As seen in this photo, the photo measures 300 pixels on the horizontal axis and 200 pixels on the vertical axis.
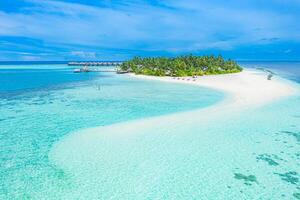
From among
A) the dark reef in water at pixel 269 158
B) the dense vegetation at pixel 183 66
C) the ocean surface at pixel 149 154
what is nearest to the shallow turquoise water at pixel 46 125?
the ocean surface at pixel 149 154

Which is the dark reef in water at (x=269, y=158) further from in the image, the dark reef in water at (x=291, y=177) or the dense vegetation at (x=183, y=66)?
the dense vegetation at (x=183, y=66)

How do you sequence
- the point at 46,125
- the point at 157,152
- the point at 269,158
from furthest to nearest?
the point at 46,125 → the point at 157,152 → the point at 269,158

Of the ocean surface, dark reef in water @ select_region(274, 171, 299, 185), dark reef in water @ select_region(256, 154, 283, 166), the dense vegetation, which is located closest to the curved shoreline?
the ocean surface

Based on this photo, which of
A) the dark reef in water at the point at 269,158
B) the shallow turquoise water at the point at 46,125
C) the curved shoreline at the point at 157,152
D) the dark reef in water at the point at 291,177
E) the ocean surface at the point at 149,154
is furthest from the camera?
the dark reef in water at the point at 269,158

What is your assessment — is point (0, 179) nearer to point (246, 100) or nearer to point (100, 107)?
point (100, 107)

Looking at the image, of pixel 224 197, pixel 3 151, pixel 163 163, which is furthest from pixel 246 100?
pixel 3 151

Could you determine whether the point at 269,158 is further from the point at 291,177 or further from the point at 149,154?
the point at 149,154

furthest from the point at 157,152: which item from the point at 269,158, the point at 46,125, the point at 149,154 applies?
the point at 46,125
